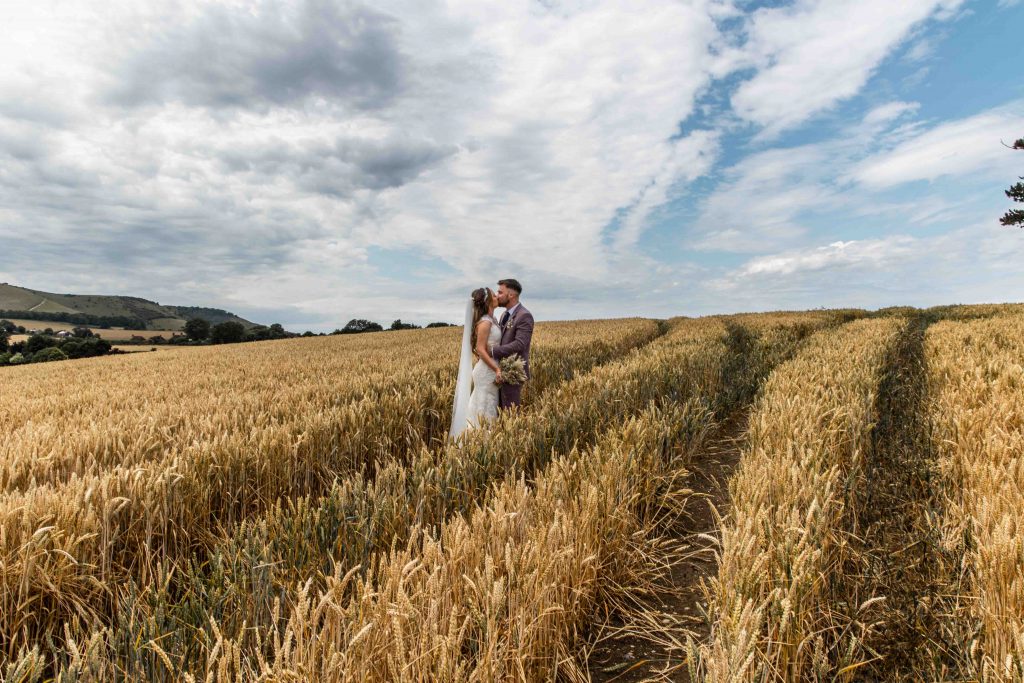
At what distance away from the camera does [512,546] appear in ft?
8.81

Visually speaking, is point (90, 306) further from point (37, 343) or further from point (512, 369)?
point (512, 369)

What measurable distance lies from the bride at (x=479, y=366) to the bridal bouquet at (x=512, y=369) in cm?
8

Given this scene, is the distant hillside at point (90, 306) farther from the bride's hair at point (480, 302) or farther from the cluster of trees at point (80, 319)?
the bride's hair at point (480, 302)

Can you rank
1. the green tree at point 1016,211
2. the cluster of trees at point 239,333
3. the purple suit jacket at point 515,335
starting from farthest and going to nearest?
the cluster of trees at point 239,333
the green tree at point 1016,211
the purple suit jacket at point 515,335

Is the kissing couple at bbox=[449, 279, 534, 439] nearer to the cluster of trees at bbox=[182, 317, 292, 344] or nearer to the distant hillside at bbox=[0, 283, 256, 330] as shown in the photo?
the cluster of trees at bbox=[182, 317, 292, 344]

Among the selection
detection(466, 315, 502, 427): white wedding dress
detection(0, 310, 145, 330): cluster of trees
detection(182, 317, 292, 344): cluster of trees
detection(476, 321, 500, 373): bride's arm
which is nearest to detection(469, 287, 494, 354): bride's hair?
detection(476, 321, 500, 373): bride's arm

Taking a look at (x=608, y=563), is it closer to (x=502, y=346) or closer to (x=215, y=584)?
(x=215, y=584)

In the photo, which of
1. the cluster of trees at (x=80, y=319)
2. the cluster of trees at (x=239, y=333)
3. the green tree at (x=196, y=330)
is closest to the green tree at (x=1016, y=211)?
the cluster of trees at (x=239, y=333)

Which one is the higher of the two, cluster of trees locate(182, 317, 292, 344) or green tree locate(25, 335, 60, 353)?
cluster of trees locate(182, 317, 292, 344)

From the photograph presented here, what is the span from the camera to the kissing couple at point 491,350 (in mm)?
6637

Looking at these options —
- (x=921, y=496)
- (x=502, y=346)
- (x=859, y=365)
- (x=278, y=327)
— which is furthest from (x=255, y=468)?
(x=278, y=327)

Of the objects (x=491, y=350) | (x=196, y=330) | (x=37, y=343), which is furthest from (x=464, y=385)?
(x=196, y=330)

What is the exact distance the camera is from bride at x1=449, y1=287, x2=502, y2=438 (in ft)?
21.5

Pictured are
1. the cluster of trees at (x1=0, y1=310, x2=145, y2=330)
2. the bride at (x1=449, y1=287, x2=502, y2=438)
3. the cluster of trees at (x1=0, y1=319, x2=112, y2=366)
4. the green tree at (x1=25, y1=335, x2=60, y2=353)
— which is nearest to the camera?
the bride at (x1=449, y1=287, x2=502, y2=438)
